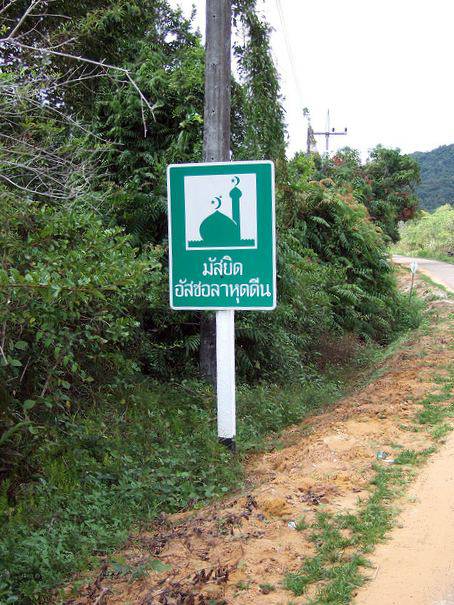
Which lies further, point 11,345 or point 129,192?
point 129,192

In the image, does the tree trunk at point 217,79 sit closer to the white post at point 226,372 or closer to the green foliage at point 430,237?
the white post at point 226,372

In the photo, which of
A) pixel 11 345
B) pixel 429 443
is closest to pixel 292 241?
pixel 429 443

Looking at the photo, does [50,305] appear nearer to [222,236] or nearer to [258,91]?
[222,236]

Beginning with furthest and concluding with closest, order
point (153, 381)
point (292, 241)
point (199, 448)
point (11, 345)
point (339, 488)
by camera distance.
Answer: point (292, 241), point (153, 381), point (199, 448), point (339, 488), point (11, 345)

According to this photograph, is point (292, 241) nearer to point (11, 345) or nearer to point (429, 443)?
point (429, 443)

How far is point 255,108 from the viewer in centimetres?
848

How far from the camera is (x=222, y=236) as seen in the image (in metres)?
5.87

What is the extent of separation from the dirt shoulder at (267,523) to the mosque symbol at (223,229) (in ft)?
6.85

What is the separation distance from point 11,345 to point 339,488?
8.92 ft

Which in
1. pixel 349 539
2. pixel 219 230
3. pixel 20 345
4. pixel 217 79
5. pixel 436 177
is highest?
pixel 436 177

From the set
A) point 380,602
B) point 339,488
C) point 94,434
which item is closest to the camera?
point 380,602

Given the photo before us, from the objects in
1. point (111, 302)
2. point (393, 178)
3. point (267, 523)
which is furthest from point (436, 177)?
point (267, 523)

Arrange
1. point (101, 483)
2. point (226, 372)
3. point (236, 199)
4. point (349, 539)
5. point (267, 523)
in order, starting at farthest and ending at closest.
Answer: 1. point (226, 372)
2. point (236, 199)
3. point (101, 483)
4. point (267, 523)
5. point (349, 539)

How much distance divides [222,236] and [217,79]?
225cm
